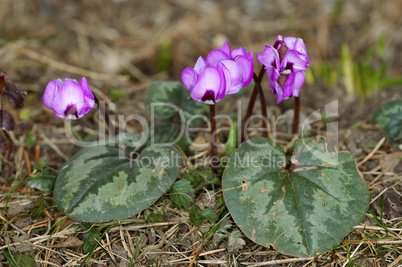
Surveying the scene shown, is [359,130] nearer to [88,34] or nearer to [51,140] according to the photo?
[51,140]

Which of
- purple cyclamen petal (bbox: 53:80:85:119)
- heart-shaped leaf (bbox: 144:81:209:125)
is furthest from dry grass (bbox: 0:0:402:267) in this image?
purple cyclamen petal (bbox: 53:80:85:119)

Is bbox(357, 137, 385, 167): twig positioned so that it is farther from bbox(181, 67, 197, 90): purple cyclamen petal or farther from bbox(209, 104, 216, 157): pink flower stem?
bbox(181, 67, 197, 90): purple cyclamen petal

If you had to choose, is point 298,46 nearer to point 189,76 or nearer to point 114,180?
point 189,76

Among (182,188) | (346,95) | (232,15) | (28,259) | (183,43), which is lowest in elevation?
(28,259)

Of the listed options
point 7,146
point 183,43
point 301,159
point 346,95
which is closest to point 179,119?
point 301,159

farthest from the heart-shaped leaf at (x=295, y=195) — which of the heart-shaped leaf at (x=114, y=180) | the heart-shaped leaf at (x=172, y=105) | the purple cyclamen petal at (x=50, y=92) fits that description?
the purple cyclamen petal at (x=50, y=92)

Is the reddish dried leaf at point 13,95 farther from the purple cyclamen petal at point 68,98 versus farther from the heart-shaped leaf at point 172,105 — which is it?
the heart-shaped leaf at point 172,105
